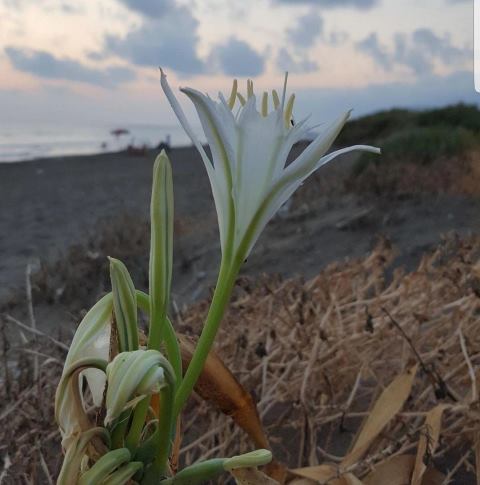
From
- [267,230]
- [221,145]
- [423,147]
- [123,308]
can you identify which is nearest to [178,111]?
[221,145]

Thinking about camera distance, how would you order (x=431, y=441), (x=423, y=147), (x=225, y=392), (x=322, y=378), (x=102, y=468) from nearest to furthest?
(x=102, y=468), (x=225, y=392), (x=431, y=441), (x=322, y=378), (x=423, y=147)

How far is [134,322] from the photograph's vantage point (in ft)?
1.81

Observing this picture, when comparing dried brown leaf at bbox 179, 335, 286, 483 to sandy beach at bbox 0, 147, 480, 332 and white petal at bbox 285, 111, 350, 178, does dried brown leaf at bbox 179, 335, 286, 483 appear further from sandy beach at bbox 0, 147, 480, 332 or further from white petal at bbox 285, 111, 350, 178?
sandy beach at bbox 0, 147, 480, 332

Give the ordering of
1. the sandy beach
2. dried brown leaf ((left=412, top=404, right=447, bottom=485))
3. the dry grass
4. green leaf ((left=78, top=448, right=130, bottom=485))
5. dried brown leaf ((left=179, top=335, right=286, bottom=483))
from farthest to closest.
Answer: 1. the sandy beach
2. the dry grass
3. dried brown leaf ((left=412, top=404, right=447, bottom=485))
4. dried brown leaf ((left=179, top=335, right=286, bottom=483))
5. green leaf ((left=78, top=448, right=130, bottom=485))

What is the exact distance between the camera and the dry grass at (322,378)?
3.44ft

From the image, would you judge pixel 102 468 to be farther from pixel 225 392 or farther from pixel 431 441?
pixel 431 441

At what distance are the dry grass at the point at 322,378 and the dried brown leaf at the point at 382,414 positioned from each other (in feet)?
0.11

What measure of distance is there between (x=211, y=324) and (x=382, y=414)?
1.53 feet

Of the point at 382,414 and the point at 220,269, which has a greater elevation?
the point at 220,269

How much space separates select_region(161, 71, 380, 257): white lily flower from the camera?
0.55 meters

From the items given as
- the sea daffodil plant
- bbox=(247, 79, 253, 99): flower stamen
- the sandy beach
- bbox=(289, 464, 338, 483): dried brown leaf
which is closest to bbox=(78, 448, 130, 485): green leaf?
the sea daffodil plant

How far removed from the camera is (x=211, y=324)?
21.5 inches

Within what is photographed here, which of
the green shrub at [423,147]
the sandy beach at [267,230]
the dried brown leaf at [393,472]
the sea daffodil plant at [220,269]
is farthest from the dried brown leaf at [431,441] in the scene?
the green shrub at [423,147]

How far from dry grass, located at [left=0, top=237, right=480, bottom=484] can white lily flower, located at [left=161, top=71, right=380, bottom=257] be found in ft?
1.46
